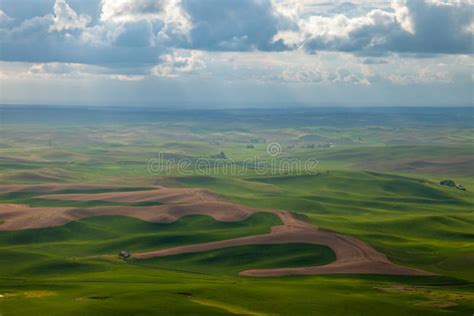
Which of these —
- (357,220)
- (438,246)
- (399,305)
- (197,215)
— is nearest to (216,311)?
(399,305)

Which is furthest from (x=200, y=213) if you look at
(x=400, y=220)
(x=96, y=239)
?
(x=400, y=220)

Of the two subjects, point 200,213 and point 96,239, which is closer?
point 96,239

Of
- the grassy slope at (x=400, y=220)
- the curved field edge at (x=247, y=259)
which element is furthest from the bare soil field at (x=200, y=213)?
the grassy slope at (x=400, y=220)

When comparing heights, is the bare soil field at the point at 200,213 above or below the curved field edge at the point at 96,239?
above

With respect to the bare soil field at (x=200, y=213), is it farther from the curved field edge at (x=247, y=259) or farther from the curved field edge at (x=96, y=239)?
the curved field edge at (x=96, y=239)

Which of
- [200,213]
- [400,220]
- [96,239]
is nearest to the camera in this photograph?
[96,239]

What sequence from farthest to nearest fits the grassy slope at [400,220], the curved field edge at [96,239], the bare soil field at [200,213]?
the grassy slope at [400,220] → the curved field edge at [96,239] → the bare soil field at [200,213]

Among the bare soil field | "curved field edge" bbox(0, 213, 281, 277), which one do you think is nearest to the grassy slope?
the bare soil field

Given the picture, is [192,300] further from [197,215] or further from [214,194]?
[214,194]

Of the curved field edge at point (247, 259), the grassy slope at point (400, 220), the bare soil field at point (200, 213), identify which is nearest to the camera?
the bare soil field at point (200, 213)

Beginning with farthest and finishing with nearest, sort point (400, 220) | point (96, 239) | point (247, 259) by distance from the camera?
point (400, 220) → point (96, 239) → point (247, 259)

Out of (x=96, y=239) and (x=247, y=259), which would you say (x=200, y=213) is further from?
(x=247, y=259)
